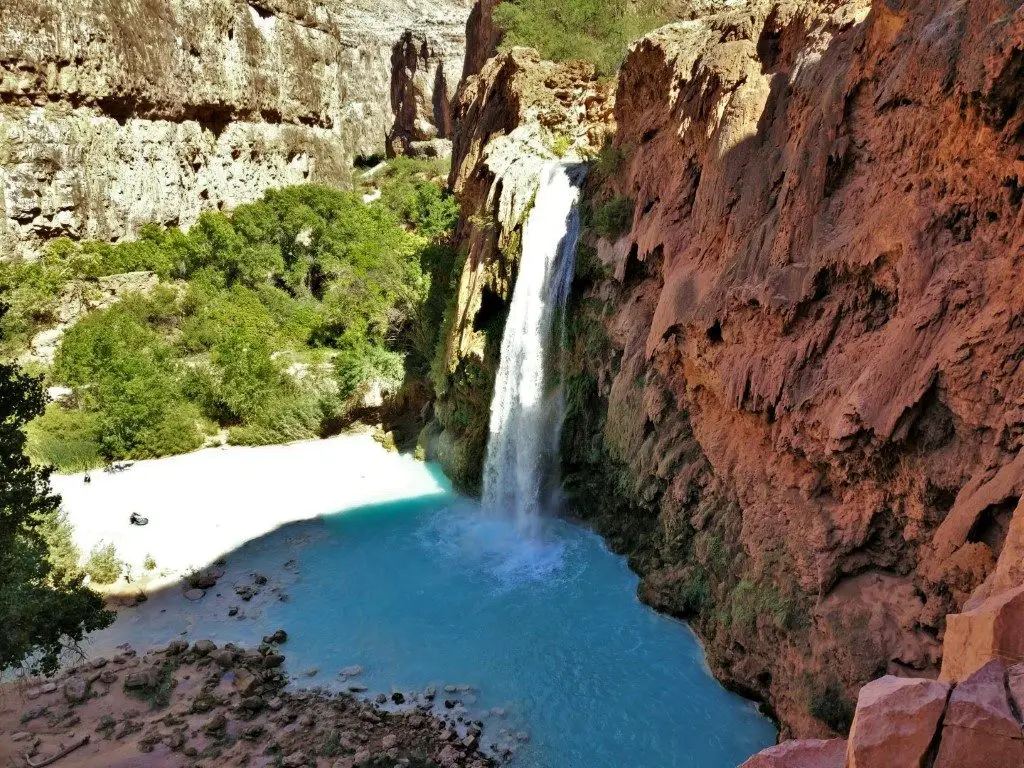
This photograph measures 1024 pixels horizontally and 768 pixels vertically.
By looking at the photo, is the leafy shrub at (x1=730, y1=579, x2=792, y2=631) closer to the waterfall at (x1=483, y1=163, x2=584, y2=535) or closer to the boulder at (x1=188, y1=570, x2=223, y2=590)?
the waterfall at (x1=483, y1=163, x2=584, y2=535)

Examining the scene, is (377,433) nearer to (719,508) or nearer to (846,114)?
(719,508)

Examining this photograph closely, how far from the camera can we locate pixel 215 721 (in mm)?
8336

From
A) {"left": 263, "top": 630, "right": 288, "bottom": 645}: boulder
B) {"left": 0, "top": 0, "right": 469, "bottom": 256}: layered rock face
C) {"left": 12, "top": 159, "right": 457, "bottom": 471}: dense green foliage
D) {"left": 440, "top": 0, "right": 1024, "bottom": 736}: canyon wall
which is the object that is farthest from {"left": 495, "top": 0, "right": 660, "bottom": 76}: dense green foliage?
{"left": 263, "top": 630, "right": 288, "bottom": 645}: boulder

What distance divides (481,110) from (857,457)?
17.9 meters

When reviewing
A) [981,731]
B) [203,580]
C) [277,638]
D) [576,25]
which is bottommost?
[203,580]

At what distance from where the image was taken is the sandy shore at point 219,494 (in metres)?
14.4

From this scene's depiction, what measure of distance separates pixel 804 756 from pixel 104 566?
13698 millimetres

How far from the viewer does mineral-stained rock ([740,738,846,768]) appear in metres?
3.60

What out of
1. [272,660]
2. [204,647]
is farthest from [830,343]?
[204,647]

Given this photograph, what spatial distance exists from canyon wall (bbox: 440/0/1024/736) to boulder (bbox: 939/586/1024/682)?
0.67 meters

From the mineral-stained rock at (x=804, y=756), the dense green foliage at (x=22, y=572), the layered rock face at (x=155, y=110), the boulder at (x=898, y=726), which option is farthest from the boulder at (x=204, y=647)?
the layered rock face at (x=155, y=110)

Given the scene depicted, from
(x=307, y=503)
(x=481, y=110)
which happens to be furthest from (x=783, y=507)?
(x=481, y=110)

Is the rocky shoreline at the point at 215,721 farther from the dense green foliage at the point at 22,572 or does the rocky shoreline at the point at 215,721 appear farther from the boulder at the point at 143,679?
the dense green foliage at the point at 22,572

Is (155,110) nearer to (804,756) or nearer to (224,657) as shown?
(224,657)
